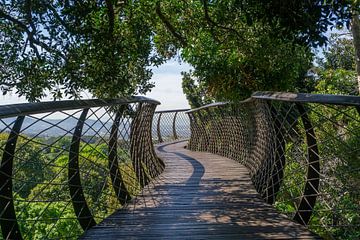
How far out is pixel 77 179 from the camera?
2.52 meters

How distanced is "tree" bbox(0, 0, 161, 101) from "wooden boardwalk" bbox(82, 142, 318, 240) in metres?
1.43

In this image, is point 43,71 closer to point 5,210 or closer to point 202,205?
point 202,205

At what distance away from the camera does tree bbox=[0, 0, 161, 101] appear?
4.22 m

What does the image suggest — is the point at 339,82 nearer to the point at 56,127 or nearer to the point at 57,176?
the point at 57,176

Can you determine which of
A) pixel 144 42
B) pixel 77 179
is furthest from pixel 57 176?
pixel 144 42

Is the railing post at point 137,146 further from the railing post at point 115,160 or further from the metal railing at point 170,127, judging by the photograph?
the metal railing at point 170,127

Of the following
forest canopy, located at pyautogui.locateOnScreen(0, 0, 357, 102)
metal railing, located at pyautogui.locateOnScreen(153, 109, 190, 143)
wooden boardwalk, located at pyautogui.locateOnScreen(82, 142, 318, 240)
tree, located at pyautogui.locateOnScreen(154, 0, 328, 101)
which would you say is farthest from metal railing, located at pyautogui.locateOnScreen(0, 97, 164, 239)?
metal railing, located at pyautogui.locateOnScreen(153, 109, 190, 143)

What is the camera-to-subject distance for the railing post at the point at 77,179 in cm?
242

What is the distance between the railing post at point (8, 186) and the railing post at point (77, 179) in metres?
0.60

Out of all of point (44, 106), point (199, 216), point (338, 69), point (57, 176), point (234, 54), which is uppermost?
point (338, 69)

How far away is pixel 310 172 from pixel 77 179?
1.45m

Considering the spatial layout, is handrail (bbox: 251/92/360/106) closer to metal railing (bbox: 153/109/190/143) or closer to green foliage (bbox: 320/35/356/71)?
metal railing (bbox: 153/109/190/143)

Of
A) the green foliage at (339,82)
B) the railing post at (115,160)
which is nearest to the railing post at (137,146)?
the railing post at (115,160)

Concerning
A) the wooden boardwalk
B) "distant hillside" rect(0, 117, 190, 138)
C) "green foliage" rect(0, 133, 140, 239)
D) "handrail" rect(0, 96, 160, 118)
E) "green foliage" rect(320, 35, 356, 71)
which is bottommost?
the wooden boardwalk
